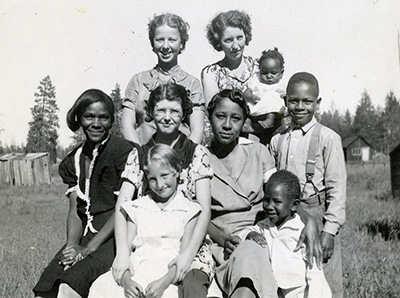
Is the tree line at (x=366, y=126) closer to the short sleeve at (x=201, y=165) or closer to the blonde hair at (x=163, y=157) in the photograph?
the short sleeve at (x=201, y=165)

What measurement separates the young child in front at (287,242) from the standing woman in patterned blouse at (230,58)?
4.75ft

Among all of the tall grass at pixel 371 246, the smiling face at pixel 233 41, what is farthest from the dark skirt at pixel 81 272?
the tall grass at pixel 371 246

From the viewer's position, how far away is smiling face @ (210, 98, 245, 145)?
11.4ft

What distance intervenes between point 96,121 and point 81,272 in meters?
1.16

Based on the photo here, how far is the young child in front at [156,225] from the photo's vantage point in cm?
308

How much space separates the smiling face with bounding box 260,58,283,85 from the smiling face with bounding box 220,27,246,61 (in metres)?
0.29

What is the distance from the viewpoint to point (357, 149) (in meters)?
50.6

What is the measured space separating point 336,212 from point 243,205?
2.22ft

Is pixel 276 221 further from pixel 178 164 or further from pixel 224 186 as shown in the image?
pixel 178 164

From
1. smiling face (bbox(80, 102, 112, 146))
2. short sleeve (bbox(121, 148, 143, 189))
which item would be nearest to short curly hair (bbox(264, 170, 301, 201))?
short sleeve (bbox(121, 148, 143, 189))

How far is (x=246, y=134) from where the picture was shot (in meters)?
4.43

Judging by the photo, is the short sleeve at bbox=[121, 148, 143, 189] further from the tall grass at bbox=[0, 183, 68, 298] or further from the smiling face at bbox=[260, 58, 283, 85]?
Result: the tall grass at bbox=[0, 183, 68, 298]

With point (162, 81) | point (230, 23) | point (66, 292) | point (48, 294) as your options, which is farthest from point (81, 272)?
point (230, 23)

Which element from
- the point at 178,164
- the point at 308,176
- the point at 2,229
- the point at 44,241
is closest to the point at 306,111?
the point at 308,176
